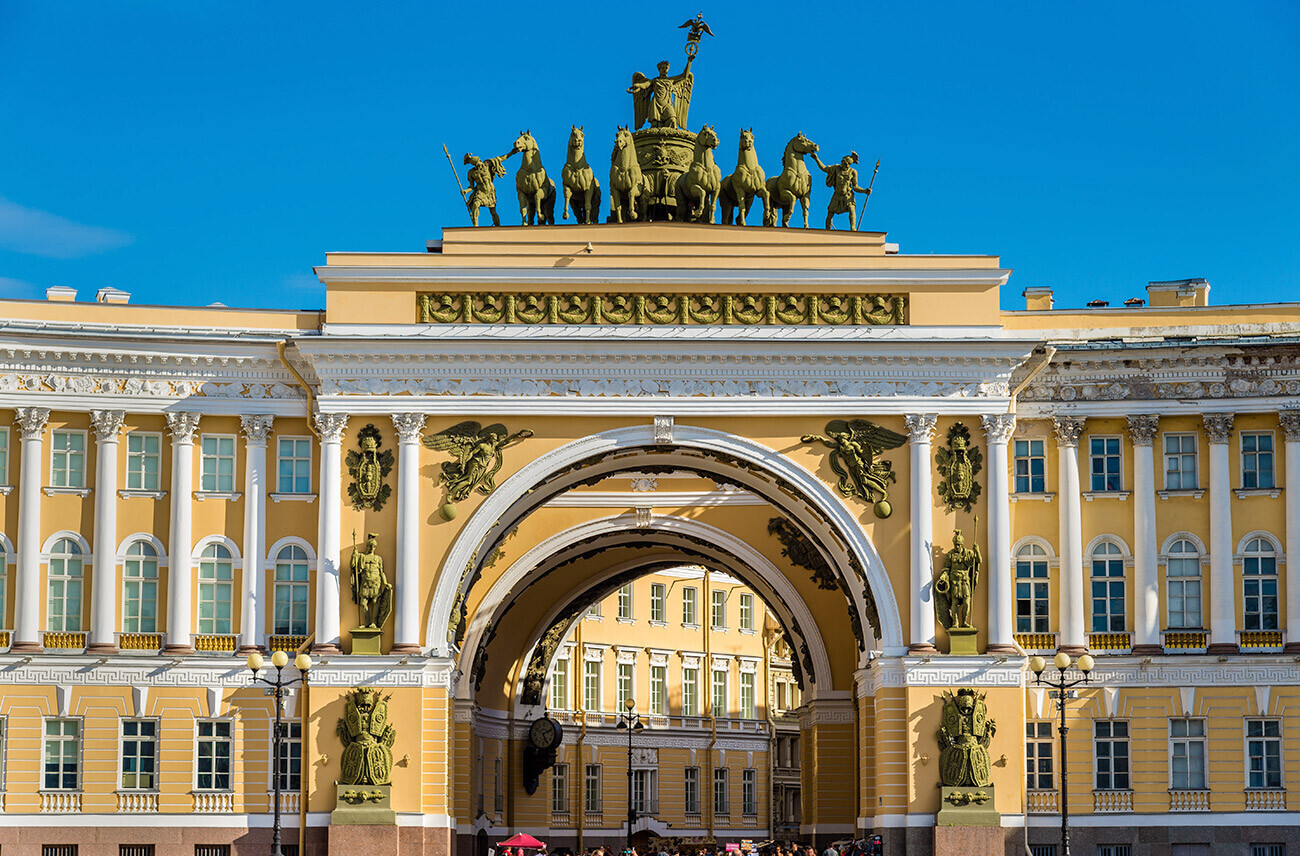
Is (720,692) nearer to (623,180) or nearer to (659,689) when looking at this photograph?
(659,689)

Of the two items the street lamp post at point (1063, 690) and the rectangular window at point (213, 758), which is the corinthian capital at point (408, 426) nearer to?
the rectangular window at point (213, 758)

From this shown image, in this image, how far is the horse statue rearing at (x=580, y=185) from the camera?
45.6m

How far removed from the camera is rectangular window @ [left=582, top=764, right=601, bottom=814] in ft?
227

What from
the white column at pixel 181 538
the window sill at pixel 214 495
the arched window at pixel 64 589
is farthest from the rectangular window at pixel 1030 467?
the arched window at pixel 64 589

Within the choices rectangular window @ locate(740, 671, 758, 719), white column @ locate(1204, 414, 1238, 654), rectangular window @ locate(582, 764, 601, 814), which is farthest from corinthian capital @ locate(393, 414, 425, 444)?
rectangular window @ locate(740, 671, 758, 719)

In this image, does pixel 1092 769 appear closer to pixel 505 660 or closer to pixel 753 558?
pixel 753 558

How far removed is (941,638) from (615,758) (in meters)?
29.2

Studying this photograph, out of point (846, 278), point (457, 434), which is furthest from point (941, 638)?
point (457, 434)

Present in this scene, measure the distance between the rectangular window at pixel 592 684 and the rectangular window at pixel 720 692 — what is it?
22.2 feet

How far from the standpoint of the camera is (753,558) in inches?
2087

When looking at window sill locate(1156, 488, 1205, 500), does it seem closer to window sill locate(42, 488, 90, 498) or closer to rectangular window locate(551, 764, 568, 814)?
window sill locate(42, 488, 90, 498)

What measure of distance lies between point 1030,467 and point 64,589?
21.7 meters

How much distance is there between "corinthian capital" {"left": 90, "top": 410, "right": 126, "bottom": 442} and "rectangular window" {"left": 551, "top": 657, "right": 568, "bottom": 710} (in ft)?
91.6

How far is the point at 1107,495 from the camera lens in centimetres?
4550
